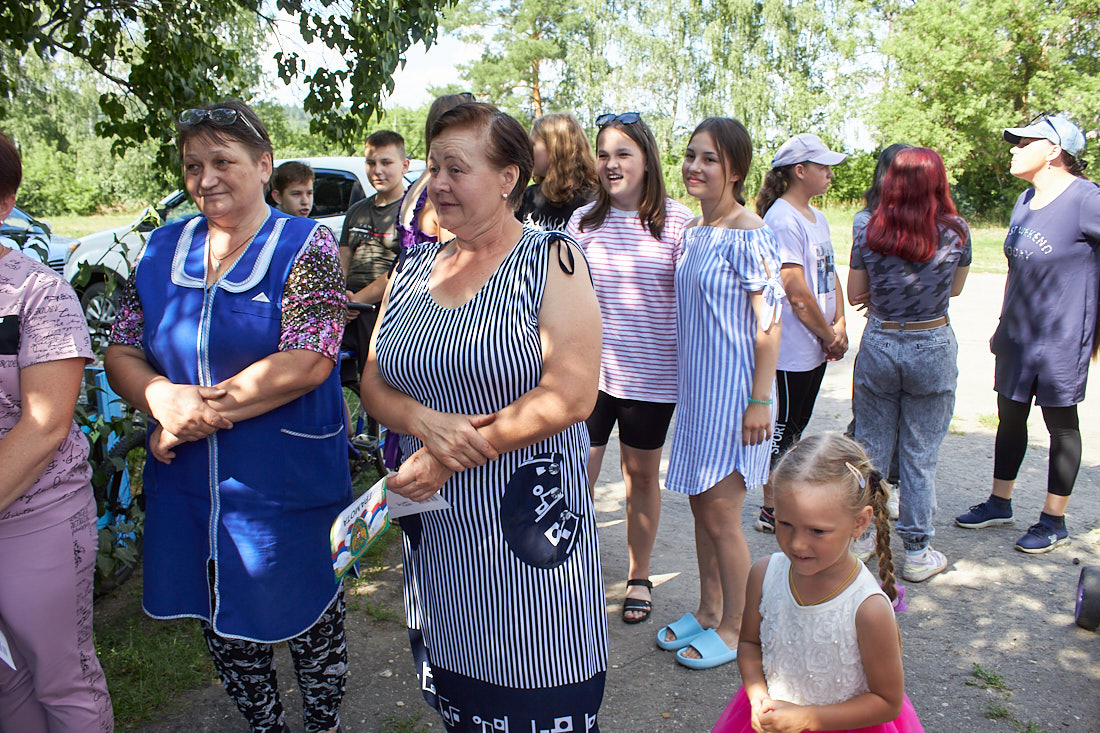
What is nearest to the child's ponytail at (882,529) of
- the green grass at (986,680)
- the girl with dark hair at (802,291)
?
the green grass at (986,680)

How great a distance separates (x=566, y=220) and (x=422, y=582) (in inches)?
87.0

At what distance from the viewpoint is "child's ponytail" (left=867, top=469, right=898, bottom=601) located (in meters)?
1.91

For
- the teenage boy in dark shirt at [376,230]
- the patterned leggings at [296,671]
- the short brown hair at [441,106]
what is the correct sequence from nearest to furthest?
the short brown hair at [441,106], the patterned leggings at [296,671], the teenage boy in dark shirt at [376,230]

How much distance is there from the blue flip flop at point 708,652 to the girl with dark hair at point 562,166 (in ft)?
6.35

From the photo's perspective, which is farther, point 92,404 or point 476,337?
point 92,404

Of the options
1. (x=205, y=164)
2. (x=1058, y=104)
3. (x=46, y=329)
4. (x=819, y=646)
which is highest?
(x=1058, y=104)

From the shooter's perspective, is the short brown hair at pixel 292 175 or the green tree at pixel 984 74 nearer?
the short brown hair at pixel 292 175

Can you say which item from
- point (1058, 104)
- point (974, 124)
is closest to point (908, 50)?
point (974, 124)

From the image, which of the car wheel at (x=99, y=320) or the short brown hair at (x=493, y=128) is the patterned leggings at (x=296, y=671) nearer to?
the short brown hair at (x=493, y=128)

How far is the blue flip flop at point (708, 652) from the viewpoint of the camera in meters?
3.15

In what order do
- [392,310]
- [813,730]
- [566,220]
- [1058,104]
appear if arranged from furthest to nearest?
[1058,104] → [566,220] → [392,310] → [813,730]

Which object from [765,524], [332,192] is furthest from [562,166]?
[332,192]

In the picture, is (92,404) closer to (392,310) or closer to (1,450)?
(1,450)

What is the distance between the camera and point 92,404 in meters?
3.46
